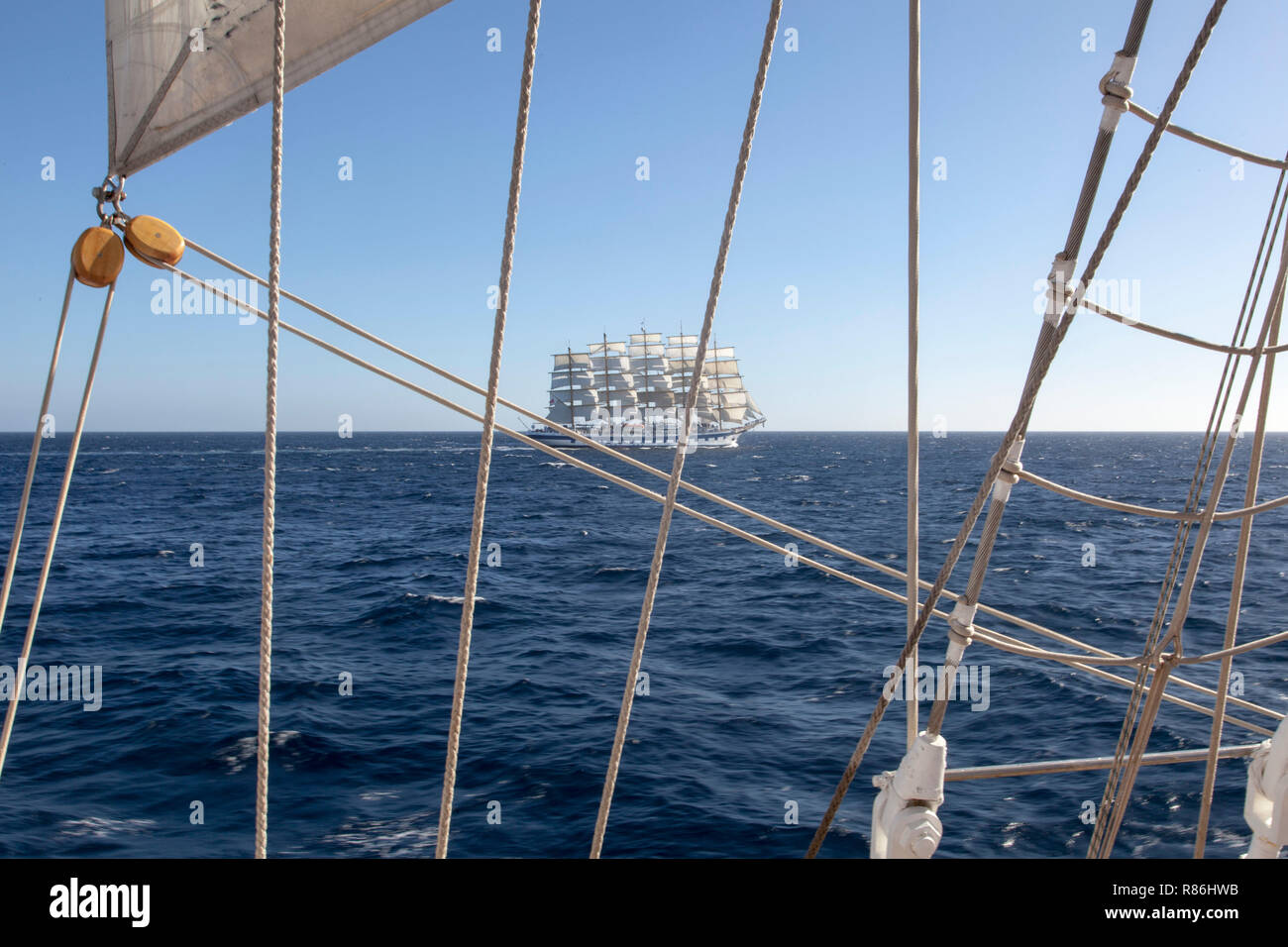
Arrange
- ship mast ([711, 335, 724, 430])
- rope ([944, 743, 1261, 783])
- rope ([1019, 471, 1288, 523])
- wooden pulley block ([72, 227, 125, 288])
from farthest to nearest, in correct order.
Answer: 1. ship mast ([711, 335, 724, 430])
2. rope ([944, 743, 1261, 783])
3. wooden pulley block ([72, 227, 125, 288])
4. rope ([1019, 471, 1288, 523])

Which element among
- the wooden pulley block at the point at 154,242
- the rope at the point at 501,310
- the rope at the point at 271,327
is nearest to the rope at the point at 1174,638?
the rope at the point at 501,310

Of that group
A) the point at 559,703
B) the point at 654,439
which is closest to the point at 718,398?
the point at 654,439

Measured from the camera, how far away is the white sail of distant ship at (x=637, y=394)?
307 feet

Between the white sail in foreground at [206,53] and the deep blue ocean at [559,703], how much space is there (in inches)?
220

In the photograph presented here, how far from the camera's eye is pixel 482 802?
721 centimetres

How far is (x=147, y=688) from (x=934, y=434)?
196400 mm

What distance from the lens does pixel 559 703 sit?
32.5 feet

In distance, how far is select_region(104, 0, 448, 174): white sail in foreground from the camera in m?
2.19

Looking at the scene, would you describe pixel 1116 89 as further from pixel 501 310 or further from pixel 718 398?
pixel 718 398

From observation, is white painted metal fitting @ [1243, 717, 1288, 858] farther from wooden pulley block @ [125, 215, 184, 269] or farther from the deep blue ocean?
the deep blue ocean

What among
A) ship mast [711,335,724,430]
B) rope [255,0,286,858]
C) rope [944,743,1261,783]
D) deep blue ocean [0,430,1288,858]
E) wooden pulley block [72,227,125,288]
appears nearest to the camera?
rope [255,0,286,858]

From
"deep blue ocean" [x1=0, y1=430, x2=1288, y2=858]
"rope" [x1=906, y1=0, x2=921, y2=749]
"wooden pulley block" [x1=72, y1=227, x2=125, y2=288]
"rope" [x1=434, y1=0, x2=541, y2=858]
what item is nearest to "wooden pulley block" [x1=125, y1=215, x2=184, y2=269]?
"wooden pulley block" [x1=72, y1=227, x2=125, y2=288]

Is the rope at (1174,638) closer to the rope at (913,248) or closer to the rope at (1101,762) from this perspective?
the rope at (1101,762)

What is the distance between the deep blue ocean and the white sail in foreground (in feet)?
18.3
